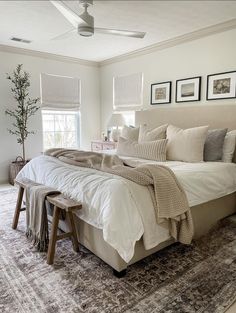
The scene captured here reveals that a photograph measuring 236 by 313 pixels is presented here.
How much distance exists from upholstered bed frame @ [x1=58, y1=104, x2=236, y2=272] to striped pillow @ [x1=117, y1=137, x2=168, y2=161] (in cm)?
87

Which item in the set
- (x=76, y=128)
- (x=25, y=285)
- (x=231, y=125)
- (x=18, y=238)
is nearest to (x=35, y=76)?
(x=76, y=128)

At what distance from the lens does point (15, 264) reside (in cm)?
220

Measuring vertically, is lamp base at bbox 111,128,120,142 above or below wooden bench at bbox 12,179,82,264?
above

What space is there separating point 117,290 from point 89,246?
0.52 metres

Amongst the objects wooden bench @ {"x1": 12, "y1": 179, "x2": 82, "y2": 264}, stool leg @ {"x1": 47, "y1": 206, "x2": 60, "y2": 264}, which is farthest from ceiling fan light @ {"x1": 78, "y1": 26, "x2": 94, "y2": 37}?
stool leg @ {"x1": 47, "y1": 206, "x2": 60, "y2": 264}

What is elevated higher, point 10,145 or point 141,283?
point 10,145

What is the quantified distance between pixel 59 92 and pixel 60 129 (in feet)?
2.68

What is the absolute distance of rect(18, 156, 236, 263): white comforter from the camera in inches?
73.2

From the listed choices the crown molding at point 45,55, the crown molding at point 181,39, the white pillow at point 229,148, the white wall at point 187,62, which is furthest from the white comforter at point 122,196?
the crown molding at point 45,55

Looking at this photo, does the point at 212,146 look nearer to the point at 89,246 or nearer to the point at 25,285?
the point at 89,246

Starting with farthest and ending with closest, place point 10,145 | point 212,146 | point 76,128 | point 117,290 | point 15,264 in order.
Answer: point 76,128
point 10,145
point 212,146
point 15,264
point 117,290

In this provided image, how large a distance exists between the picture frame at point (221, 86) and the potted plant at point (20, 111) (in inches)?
129

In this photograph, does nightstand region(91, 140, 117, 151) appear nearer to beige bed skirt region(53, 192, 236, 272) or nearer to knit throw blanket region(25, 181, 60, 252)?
beige bed skirt region(53, 192, 236, 272)

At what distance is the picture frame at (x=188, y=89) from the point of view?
3.98 meters
